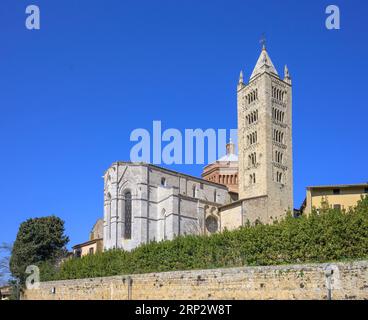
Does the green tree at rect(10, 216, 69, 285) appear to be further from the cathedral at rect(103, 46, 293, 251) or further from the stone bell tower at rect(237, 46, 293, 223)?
the stone bell tower at rect(237, 46, 293, 223)

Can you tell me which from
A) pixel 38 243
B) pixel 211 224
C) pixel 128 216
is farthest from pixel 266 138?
pixel 38 243

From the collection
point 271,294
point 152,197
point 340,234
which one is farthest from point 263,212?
point 271,294

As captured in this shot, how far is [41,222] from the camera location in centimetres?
6334

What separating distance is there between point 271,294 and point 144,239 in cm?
3875

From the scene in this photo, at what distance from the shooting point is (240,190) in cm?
6719

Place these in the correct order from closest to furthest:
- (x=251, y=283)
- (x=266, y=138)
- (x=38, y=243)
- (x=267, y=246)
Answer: (x=251, y=283) < (x=267, y=246) < (x=38, y=243) < (x=266, y=138)

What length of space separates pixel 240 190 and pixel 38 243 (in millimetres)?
24249

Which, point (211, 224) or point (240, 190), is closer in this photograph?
point (211, 224)

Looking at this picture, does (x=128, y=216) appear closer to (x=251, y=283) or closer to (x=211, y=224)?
(x=211, y=224)

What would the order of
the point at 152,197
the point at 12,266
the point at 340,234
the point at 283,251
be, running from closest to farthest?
the point at 340,234
the point at 283,251
the point at 12,266
the point at 152,197

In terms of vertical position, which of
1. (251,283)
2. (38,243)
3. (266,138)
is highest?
(266,138)

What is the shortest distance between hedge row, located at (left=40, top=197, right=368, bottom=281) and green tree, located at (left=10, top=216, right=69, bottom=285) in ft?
67.5

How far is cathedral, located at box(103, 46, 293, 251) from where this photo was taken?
6147 centimetres
